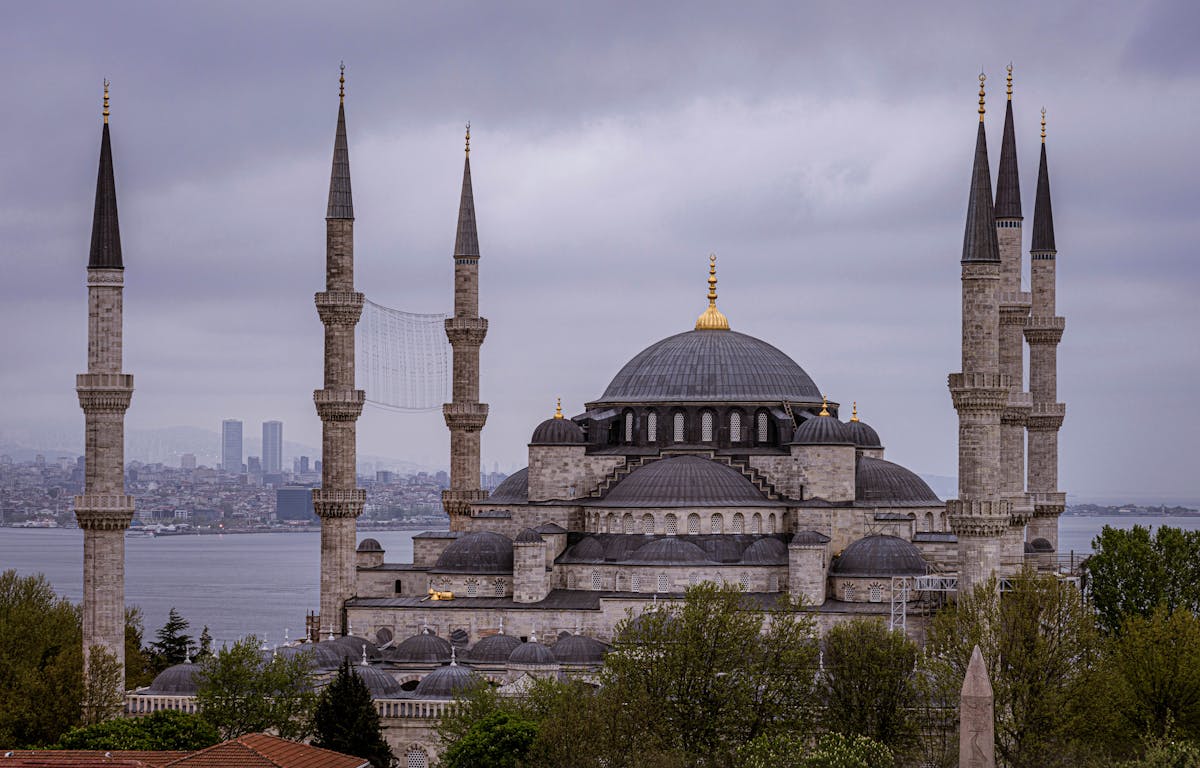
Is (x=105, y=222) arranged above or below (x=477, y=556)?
above

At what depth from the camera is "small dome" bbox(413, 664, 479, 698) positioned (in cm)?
3694

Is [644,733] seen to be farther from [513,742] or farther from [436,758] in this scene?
[436,758]

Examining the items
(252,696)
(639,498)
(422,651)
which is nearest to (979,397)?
(639,498)

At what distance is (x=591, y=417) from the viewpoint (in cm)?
4984

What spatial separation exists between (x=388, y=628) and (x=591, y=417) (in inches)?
368

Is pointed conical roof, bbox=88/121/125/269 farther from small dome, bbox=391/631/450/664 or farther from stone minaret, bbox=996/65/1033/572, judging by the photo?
stone minaret, bbox=996/65/1033/572

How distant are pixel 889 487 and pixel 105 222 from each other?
2023cm

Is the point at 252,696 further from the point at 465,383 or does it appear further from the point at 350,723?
the point at 465,383

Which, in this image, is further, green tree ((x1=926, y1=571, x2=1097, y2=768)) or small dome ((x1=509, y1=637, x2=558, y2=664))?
small dome ((x1=509, y1=637, x2=558, y2=664))

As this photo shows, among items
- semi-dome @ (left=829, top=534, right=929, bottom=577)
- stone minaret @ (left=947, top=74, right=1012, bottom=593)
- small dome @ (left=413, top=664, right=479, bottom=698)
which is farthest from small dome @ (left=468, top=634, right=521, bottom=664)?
stone minaret @ (left=947, top=74, right=1012, bottom=593)

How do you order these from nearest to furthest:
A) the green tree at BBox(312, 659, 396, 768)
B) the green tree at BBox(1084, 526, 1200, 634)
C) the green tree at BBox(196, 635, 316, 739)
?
the green tree at BBox(312, 659, 396, 768) < the green tree at BBox(196, 635, 316, 739) < the green tree at BBox(1084, 526, 1200, 634)

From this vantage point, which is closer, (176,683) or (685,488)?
(176,683)

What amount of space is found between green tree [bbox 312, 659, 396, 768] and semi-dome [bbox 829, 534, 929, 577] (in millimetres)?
12882

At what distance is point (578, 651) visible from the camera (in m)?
39.1
